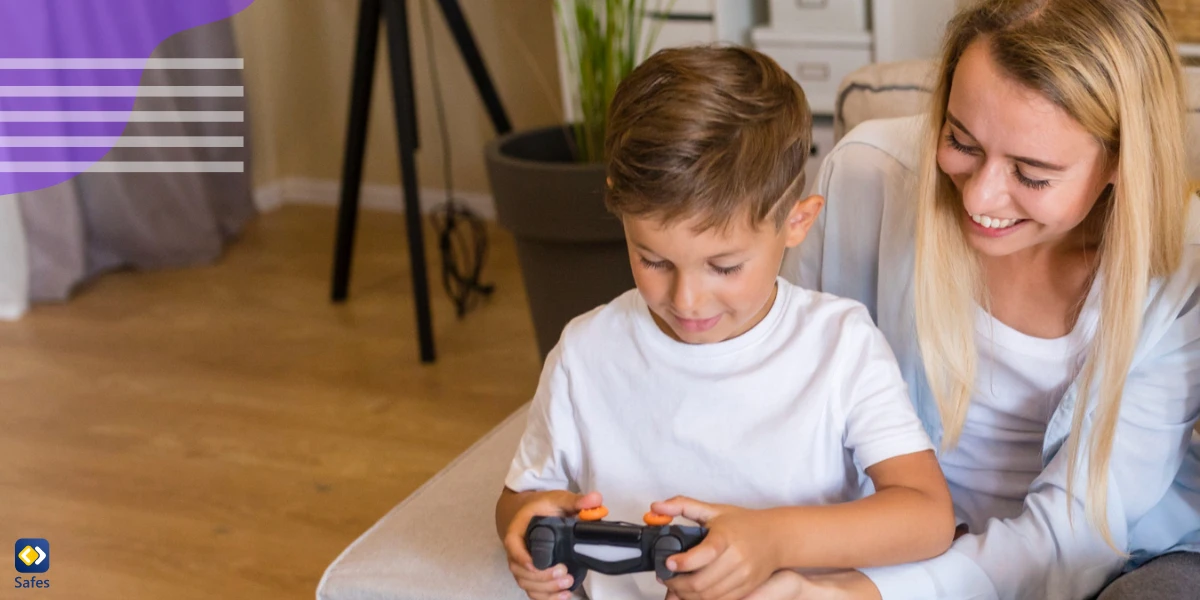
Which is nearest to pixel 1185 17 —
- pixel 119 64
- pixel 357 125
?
pixel 357 125

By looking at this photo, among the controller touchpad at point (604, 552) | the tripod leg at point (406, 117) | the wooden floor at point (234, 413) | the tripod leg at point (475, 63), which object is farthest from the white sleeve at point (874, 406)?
the tripod leg at point (475, 63)

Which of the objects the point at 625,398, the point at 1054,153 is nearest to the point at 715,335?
the point at 625,398

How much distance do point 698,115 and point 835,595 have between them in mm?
417

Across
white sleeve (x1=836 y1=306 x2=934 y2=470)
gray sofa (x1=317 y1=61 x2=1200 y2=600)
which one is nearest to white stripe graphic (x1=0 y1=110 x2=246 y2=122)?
gray sofa (x1=317 y1=61 x2=1200 y2=600)

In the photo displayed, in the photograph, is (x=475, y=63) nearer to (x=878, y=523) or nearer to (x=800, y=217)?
(x=800, y=217)

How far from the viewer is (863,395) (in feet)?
3.60

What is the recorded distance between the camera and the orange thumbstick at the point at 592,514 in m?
1.02

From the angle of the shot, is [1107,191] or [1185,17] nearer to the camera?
[1107,191]

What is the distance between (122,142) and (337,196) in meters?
0.72

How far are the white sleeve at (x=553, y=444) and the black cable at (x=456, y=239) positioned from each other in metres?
1.73

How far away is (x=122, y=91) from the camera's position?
3.16 m

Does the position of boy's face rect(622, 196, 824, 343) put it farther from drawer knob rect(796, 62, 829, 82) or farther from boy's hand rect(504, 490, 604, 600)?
drawer knob rect(796, 62, 829, 82)

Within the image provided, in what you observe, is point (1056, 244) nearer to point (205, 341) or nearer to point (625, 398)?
point (625, 398)

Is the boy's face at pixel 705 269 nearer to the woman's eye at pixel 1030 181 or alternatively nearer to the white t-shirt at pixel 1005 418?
the woman's eye at pixel 1030 181
